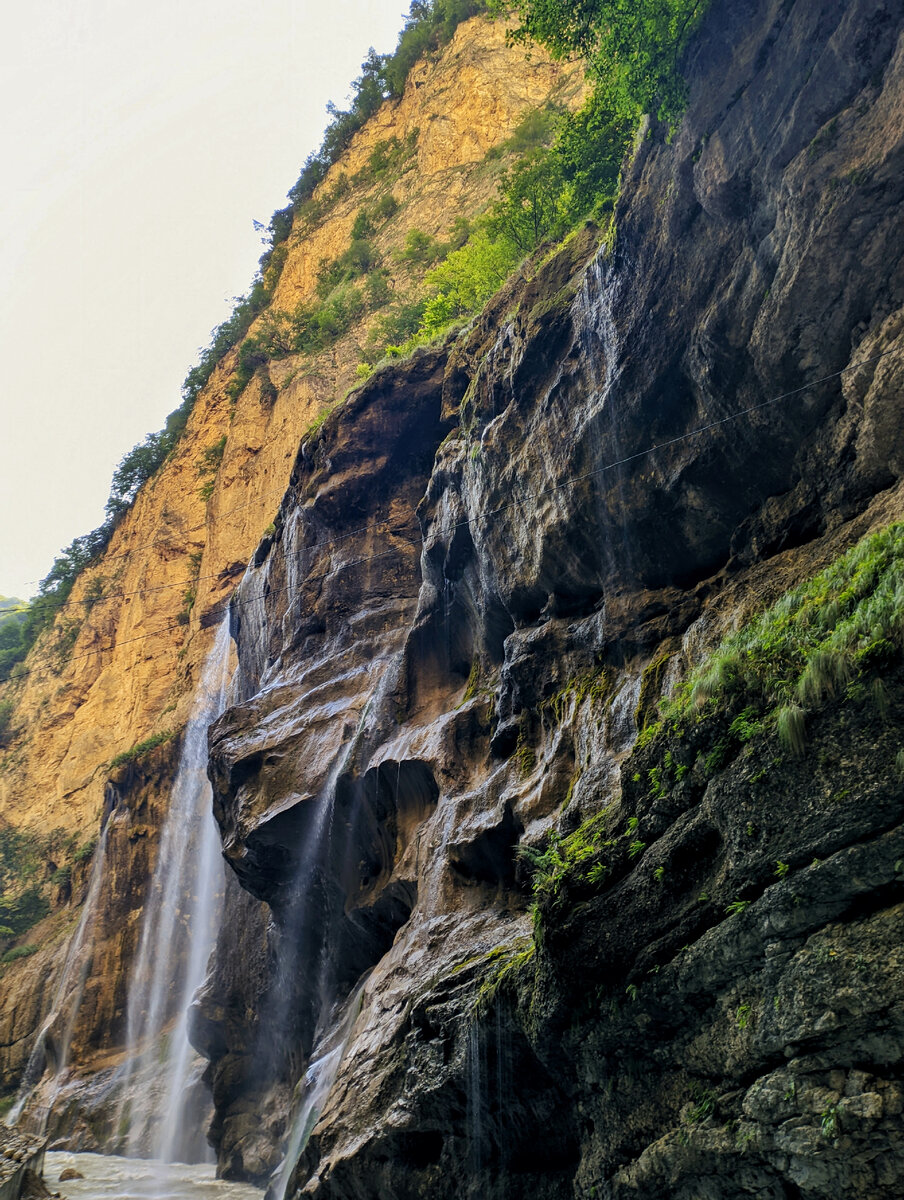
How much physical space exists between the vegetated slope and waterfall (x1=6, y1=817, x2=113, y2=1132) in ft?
9.30

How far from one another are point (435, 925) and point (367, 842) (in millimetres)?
4324

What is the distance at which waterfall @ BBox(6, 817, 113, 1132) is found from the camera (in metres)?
25.6

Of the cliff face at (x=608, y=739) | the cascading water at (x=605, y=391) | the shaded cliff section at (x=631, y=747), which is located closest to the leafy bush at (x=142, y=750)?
the cliff face at (x=608, y=739)

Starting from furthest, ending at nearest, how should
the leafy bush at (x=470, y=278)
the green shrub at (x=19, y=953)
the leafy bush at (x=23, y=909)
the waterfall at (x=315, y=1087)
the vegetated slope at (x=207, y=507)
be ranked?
the vegetated slope at (x=207, y=507) → the leafy bush at (x=23, y=909) → the green shrub at (x=19, y=953) → the leafy bush at (x=470, y=278) → the waterfall at (x=315, y=1087)

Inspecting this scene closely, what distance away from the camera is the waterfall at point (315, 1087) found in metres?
12.4

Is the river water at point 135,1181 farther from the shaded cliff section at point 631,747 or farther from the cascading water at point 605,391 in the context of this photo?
the cascading water at point 605,391

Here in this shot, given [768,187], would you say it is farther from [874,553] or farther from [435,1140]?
[435,1140]

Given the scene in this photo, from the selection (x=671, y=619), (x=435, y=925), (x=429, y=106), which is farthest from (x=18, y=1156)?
(x=429, y=106)

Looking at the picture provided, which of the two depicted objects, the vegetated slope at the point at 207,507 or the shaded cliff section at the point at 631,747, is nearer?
the shaded cliff section at the point at 631,747

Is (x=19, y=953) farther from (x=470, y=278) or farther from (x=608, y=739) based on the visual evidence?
(x=608, y=739)

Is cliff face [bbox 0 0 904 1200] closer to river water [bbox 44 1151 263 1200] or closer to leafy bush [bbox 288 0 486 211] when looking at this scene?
river water [bbox 44 1151 263 1200]

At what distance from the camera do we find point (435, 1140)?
28.9ft

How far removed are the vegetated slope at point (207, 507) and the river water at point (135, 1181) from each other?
10.2 meters

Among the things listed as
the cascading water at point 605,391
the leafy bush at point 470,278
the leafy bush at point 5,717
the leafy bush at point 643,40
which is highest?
the leafy bush at point 470,278
